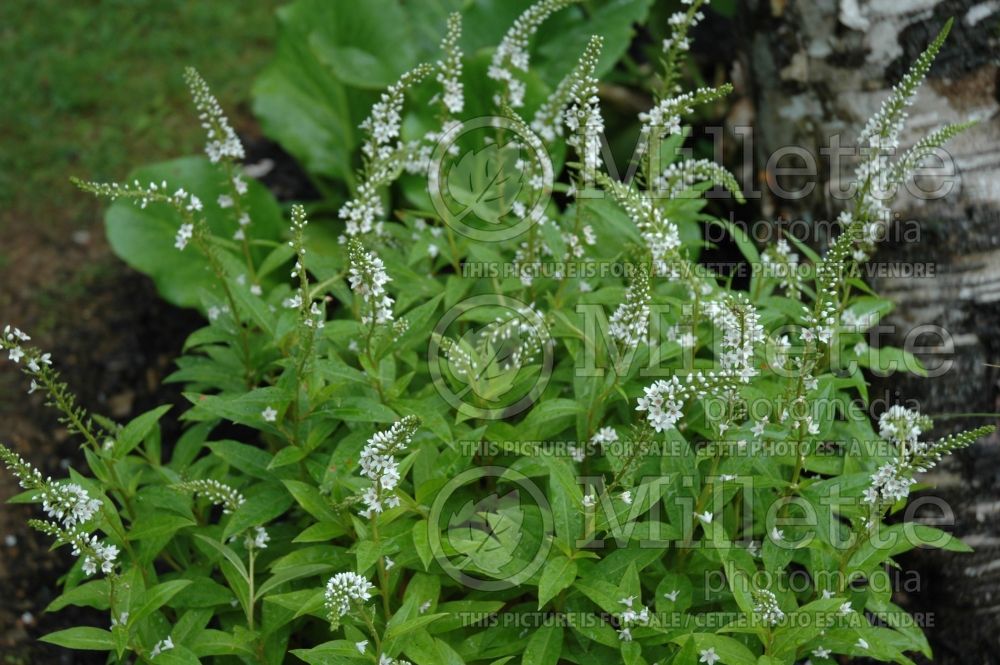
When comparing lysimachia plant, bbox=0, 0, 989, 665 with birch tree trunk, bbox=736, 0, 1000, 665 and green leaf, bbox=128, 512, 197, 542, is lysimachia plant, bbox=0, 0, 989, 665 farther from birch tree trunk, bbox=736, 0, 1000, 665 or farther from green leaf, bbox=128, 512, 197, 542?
birch tree trunk, bbox=736, 0, 1000, 665

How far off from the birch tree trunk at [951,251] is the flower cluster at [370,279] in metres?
2.12

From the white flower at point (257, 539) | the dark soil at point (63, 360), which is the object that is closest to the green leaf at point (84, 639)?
the white flower at point (257, 539)

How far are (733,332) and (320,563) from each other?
148 centimetres

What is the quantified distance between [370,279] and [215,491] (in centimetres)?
87

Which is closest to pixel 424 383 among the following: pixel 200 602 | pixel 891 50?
pixel 200 602

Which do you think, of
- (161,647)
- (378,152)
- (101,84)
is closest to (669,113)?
(378,152)

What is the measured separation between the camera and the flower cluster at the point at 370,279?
9.24 feet

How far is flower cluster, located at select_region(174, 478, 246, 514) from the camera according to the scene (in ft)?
10.1

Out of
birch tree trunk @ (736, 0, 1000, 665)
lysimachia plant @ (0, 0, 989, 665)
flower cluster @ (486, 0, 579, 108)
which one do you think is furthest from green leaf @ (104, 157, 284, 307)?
birch tree trunk @ (736, 0, 1000, 665)

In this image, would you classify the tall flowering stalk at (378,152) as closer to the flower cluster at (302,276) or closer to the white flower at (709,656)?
the flower cluster at (302,276)

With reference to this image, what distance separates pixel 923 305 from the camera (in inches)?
161

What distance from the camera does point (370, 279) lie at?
9.47 feet

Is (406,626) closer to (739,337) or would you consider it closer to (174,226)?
(739,337)

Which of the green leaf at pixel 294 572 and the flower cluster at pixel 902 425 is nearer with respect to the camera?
the flower cluster at pixel 902 425
